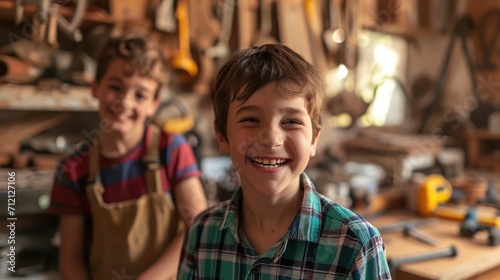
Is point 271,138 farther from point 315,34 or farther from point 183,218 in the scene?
point 315,34

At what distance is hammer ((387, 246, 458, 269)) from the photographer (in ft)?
3.16

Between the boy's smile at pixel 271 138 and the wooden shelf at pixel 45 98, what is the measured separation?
0.44 meters

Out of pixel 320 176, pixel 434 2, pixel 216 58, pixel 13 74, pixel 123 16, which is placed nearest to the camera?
pixel 13 74

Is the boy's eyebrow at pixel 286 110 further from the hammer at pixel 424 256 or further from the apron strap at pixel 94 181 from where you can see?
the hammer at pixel 424 256

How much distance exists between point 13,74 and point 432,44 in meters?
1.75

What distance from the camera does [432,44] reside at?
2.01 meters

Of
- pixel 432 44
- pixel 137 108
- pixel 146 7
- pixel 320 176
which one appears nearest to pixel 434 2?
pixel 432 44

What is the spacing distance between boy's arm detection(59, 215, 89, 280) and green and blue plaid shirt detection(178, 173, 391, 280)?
0.24 meters

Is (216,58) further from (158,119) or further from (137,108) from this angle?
(137,108)

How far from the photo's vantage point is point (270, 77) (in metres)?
0.57

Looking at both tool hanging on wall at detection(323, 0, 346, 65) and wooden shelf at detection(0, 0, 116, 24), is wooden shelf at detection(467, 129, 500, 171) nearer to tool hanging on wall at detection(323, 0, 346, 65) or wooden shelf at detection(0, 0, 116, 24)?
tool hanging on wall at detection(323, 0, 346, 65)

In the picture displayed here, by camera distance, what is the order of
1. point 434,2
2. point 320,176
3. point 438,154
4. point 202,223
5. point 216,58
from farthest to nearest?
point 434,2, point 438,154, point 320,176, point 216,58, point 202,223

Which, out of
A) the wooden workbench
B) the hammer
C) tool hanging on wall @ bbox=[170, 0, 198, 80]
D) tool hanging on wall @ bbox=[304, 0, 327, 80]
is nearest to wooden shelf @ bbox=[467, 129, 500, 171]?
the wooden workbench

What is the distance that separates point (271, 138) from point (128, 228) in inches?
13.1
